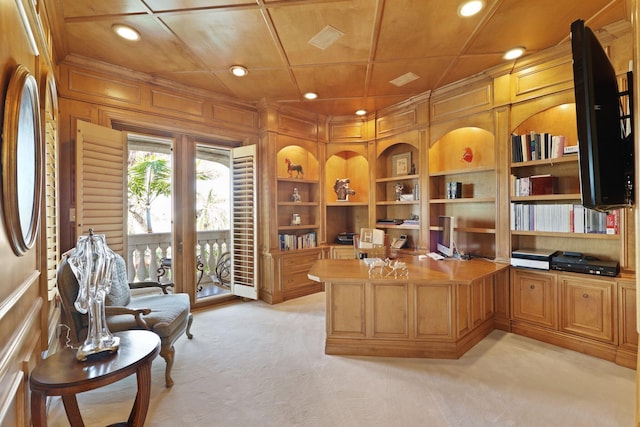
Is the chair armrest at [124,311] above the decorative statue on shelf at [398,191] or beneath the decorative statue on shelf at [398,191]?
beneath

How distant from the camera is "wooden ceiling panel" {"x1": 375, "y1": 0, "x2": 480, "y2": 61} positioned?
2238 millimetres

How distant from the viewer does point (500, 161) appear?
10.6ft

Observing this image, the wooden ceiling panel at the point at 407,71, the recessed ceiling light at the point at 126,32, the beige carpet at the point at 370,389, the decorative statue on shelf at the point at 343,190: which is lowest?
the beige carpet at the point at 370,389

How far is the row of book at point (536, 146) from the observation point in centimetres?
283

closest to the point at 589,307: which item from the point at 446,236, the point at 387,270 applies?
the point at 446,236

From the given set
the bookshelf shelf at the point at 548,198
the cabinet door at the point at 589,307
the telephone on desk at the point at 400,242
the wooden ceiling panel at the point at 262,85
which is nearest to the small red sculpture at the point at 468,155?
the bookshelf shelf at the point at 548,198

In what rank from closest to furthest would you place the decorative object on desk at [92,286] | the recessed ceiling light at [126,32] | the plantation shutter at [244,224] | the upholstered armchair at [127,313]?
the decorative object on desk at [92,286]
the upholstered armchair at [127,313]
the recessed ceiling light at [126,32]
the plantation shutter at [244,224]

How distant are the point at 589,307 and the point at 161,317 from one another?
12.2ft

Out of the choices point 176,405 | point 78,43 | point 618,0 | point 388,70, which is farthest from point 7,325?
point 618,0

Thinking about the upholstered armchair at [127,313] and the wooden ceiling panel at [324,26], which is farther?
the wooden ceiling panel at [324,26]

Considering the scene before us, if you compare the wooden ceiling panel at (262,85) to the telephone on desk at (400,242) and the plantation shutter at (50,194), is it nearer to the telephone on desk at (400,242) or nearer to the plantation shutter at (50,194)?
the plantation shutter at (50,194)

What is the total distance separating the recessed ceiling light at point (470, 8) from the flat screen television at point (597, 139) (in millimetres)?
1103

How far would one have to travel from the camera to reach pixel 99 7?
2217 mm

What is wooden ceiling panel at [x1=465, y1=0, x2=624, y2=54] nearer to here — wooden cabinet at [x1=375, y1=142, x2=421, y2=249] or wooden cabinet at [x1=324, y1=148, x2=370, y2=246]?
wooden cabinet at [x1=375, y1=142, x2=421, y2=249]
